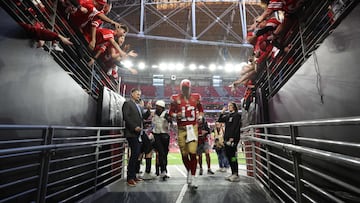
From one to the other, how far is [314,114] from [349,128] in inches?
18.2

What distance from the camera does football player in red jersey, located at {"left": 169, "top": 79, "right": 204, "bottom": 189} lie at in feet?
10.0

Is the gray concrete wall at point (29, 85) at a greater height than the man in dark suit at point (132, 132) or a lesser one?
greater

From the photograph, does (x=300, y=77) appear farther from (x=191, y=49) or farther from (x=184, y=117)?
(x=191, y=49)

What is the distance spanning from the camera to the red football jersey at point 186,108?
3.15 meters

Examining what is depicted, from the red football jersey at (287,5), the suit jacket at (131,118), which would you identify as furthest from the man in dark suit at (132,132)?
the red football jersey at (287,5)

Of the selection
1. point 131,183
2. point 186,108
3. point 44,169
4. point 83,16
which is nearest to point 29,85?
point 44,169

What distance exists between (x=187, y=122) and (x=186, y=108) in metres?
0.24

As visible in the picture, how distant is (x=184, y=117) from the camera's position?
3154 millimetres

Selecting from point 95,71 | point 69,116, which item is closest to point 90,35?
point 95,71

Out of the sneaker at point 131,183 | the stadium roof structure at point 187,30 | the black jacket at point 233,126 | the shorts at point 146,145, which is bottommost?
the sneaker at point 131,183

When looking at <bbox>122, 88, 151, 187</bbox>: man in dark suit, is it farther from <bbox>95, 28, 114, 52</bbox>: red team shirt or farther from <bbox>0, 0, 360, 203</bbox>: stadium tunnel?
<bbox>95, 28, 114, 52</bbox>: red team shirt

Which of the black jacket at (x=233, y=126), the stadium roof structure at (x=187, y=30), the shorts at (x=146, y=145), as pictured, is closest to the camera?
the black jacket at (x=233, y=126)

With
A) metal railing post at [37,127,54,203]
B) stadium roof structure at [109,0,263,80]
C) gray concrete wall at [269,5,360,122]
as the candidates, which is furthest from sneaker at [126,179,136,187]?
stadium roof structure at [109,0,263,80]

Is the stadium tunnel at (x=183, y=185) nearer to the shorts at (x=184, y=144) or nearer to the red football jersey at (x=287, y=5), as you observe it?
the red football jersey at (x=287, y=5)
